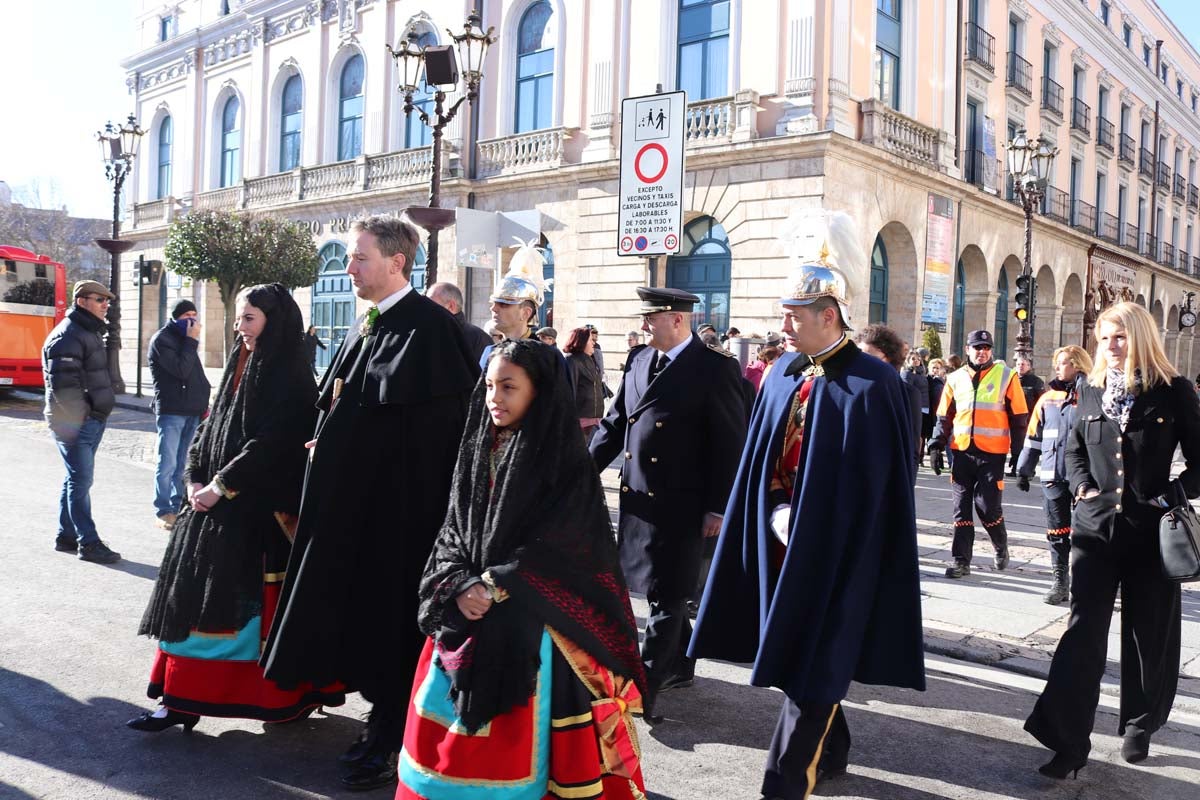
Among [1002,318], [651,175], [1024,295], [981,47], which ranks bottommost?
[651,175]

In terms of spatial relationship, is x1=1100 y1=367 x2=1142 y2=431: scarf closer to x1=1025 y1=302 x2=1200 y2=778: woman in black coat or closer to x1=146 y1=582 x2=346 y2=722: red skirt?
x1=1025 y1=302 x2=1200 y2=778: woman in black coat

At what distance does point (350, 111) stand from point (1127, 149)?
1024 inches

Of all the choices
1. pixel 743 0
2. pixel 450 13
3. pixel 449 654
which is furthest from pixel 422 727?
pixel 450 13

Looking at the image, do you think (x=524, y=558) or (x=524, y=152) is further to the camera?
(x=524, y=152)

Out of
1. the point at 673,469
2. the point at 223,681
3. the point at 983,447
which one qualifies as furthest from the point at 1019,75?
the point at 223,681

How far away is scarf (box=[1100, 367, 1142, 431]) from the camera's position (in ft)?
13.4

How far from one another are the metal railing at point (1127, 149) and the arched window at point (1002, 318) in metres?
10.6

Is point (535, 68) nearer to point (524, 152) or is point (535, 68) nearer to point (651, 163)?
point (524, 152)

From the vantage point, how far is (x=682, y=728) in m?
4.41

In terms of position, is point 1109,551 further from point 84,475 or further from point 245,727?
point 84,475

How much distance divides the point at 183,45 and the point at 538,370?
116ft

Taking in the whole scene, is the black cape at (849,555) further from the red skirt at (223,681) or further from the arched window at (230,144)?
the arched window at (230,144)

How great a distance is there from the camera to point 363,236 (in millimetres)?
3783

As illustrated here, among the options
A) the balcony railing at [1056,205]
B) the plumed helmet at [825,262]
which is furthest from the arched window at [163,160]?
the plumed helmet at [825,262]
